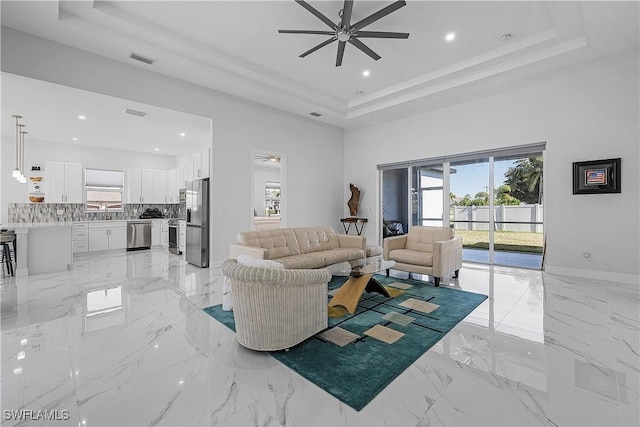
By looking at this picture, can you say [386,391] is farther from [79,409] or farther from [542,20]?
[542,20]

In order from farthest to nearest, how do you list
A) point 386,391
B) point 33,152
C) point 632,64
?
point 33,152, point 632,64, point 386,391

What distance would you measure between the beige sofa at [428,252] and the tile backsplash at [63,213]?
5431 mm

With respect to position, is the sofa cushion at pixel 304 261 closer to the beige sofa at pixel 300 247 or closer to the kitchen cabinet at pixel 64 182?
the beige sofa at pixel 300 247

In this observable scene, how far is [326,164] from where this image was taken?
24.6 feet

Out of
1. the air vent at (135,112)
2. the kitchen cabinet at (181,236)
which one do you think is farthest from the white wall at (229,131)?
the kitchen cabinet at (181,236)

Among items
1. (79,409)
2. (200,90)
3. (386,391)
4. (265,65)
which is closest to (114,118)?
(200,90)

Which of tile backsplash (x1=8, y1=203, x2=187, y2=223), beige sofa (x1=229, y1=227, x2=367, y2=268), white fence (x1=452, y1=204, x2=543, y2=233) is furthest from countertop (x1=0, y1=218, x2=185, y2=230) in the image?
white fence (x1=452, y1=204, x2=543, y2=233)

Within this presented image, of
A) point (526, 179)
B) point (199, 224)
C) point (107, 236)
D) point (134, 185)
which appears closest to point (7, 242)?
point (107, 236)

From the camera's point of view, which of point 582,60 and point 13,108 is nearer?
point 582,60

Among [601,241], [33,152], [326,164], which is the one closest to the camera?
[601,241]

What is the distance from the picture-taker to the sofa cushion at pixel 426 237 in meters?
4.70

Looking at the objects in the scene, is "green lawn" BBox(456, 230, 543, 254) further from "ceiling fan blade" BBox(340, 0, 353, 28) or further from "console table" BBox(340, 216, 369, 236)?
"ceiling fan blade" BBox(340, 0, 353, 28)

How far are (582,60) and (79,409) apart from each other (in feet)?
22.6

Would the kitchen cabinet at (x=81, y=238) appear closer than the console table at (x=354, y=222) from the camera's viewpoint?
Yes
